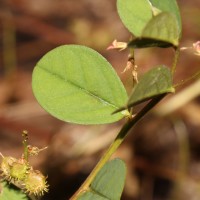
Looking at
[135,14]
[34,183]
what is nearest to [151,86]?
[135,14]

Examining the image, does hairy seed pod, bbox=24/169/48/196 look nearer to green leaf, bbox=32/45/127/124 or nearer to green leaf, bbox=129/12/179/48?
green leaf, bbox=32/45/127/124

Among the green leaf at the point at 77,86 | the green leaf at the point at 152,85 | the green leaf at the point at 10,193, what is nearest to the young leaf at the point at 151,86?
the green leaf at the point at 152,85

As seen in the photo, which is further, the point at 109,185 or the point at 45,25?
the point at 45,25

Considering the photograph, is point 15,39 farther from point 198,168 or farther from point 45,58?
point 45,58

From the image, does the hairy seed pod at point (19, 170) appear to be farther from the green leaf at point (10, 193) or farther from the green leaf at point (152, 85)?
the green leaf at point (152, 85)

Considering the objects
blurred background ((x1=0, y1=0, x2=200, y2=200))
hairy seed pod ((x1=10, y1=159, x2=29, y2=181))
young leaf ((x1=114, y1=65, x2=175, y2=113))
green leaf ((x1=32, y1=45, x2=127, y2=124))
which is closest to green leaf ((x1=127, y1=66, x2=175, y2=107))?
young leaf ((x1=114, y1=65, x2=175, y2=113))

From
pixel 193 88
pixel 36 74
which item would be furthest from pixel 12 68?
pixel 36 74

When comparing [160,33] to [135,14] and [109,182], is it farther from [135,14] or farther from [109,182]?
[109,182]
